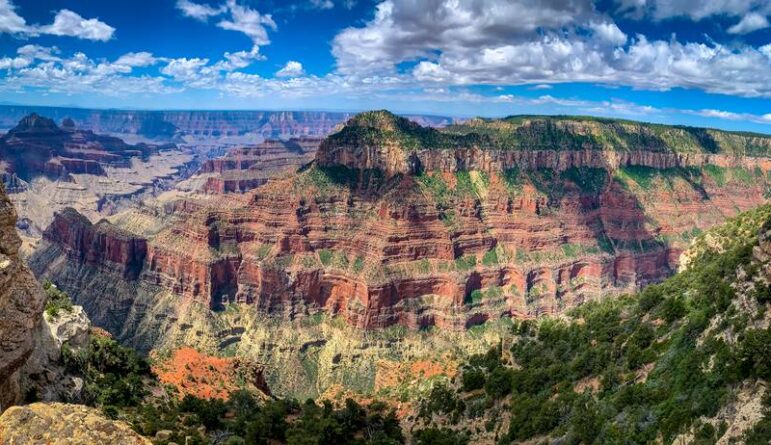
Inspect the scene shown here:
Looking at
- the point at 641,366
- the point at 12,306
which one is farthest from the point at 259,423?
the point at 641,366

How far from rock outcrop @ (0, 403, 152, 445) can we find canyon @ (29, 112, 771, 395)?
292 feet

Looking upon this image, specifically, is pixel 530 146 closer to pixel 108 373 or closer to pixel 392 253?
pixel 392 253

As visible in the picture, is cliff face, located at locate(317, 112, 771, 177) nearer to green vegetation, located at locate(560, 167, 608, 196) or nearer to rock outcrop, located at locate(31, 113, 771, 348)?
rock outcrop, located at locate(31, 113, 771, 348)

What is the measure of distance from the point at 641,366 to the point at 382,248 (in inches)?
3129

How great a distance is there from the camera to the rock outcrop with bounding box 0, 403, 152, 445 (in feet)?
55.1

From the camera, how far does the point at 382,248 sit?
393ft

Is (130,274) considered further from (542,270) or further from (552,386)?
(552,386)

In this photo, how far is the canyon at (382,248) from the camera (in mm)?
117750

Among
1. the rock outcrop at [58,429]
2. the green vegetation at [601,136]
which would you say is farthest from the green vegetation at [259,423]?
the green vegetation at [601,136]

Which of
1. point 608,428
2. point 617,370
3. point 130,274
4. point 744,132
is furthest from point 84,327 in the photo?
point 744,132

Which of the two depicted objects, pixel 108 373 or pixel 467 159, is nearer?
pixel 108 373

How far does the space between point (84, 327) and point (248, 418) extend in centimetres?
1533

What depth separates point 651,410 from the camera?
34625mm

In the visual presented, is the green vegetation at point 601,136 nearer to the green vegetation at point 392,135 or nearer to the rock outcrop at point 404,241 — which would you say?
the rock outcrop at point 404,241
